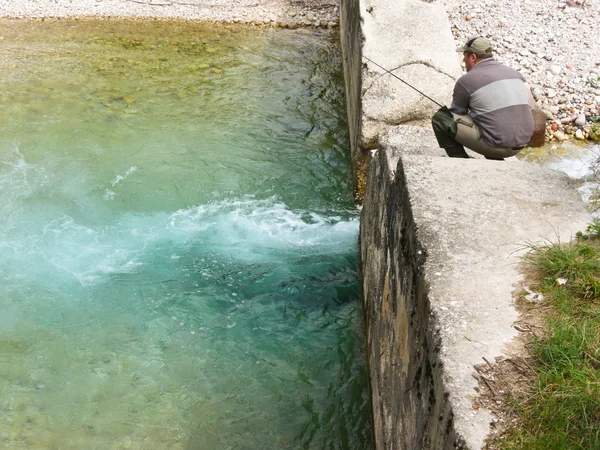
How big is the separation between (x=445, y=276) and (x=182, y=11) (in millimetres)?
9856

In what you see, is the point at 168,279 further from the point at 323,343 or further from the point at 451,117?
the point at 451,117

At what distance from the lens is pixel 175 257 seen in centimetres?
589

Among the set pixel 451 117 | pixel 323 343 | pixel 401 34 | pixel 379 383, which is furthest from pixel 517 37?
pixel 379 383

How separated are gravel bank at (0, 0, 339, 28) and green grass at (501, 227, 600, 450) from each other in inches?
365

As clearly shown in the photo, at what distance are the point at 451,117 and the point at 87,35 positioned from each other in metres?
7.93

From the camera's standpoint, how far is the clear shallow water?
444 cm

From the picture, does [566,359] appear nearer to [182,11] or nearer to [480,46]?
[480,46]

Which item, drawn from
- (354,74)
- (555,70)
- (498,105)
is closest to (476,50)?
(498,105)

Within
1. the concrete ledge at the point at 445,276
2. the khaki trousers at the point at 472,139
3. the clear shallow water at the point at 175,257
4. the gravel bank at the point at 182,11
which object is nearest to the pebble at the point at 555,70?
the clear shallow water at the point at 175,257

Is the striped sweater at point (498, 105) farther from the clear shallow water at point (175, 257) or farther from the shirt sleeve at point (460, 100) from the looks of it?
the clear shallow water at point (175, 257)

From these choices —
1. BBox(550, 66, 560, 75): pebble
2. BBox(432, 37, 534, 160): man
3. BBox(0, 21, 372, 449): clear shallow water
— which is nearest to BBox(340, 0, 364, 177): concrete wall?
BBox(0, 21, 372, 449): clear shallow water

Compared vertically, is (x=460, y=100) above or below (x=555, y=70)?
above

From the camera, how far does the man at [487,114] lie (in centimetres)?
471

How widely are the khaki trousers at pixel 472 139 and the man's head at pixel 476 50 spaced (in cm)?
50
